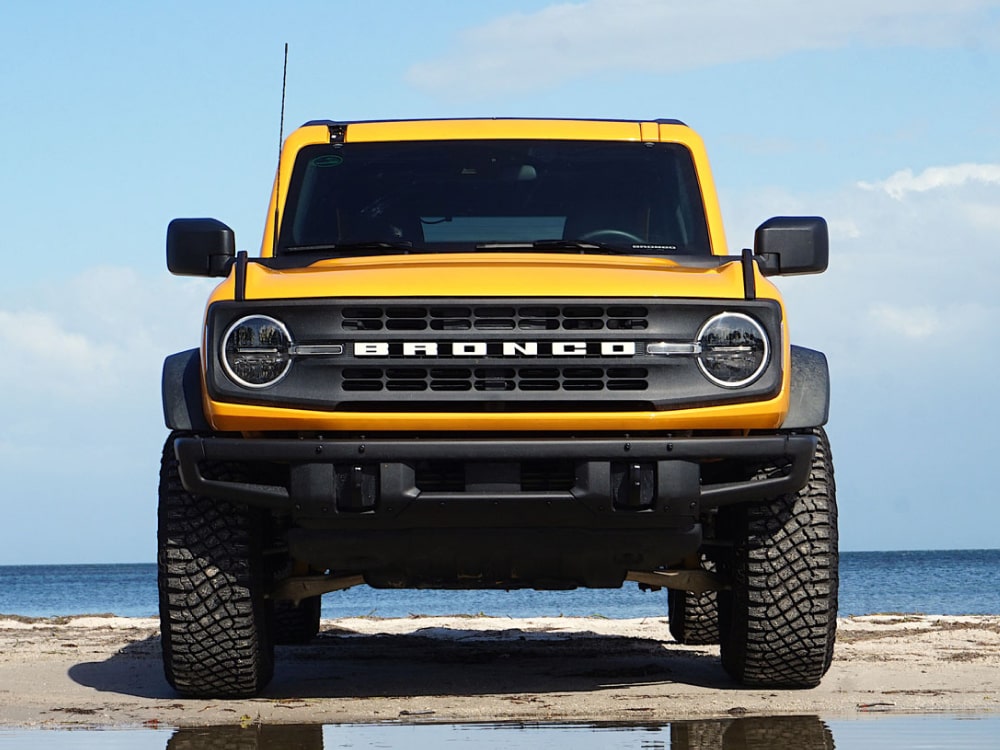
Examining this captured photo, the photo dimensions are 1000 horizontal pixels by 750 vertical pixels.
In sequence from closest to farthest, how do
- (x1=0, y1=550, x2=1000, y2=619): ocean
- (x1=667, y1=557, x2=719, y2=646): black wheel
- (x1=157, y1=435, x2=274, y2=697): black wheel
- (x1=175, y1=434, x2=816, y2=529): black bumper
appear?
(x1=175, y1=434, x2=816, y2=529): black bumper
(x1=157, y1=435, x2=274, y2=697): black wheel
(x1=667, y1=557, x2=719, y2=646): black wheel
(x1=0, y1=550, x2=1000, y2=619): ocean

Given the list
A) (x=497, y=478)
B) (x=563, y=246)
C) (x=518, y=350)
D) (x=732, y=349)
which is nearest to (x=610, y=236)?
(x=563, y=246)

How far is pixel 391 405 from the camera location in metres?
5.54

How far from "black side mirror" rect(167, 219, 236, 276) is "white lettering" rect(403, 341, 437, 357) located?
1.41 meters

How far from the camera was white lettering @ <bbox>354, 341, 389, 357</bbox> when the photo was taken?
5.54m

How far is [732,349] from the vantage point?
5.64m

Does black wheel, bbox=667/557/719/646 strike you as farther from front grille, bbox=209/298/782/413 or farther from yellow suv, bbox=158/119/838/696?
front grille, bbox=209/298/782/413

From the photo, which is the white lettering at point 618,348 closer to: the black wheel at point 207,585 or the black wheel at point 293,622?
the black wheel at point 207,585

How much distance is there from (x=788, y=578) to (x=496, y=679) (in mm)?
1730

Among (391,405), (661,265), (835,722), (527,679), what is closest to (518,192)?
(661,265)

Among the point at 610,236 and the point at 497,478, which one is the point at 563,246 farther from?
the point at 497,478

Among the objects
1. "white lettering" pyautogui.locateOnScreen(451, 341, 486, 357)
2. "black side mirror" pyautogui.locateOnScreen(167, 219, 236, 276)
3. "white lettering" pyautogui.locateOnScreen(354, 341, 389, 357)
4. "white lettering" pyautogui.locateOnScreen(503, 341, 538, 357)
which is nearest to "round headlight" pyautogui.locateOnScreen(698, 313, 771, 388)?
"white lettering" pyautogui.locateOnScreen(503, 341, 538, 357)

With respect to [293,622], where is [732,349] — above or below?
above

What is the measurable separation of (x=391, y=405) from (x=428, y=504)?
403 millimetres

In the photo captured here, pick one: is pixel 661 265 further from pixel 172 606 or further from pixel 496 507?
pixel 172 606
